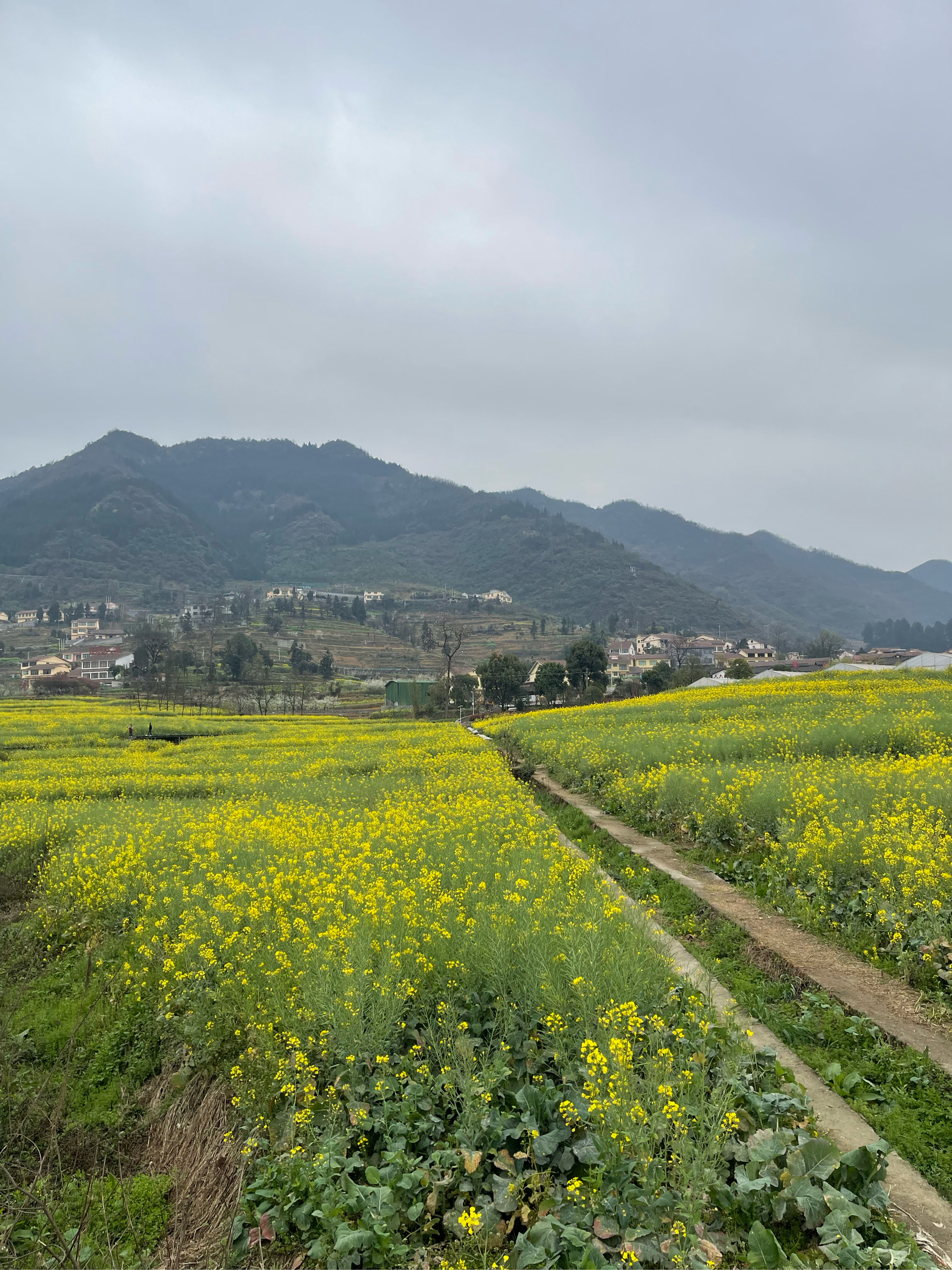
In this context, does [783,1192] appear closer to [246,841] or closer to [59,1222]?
[59,1222]

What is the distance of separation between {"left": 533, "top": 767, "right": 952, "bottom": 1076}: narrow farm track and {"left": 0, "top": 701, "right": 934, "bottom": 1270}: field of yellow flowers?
1.62m

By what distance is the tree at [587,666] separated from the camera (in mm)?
65938

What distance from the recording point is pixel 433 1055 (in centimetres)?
473

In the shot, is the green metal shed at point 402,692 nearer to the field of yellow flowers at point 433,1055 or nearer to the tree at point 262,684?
the tree at point 262,684

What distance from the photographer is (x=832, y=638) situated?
431 ft

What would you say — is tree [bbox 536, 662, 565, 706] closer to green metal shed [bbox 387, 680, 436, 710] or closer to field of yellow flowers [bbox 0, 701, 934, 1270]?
green metal shed [bbox 387, 680, 436, 710]

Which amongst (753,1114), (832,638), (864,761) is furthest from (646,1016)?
(832,638)

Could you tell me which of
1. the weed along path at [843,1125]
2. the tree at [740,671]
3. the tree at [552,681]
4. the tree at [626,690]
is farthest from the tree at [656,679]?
the weed along path at [843,1125]

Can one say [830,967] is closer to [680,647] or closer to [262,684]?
[262,684]

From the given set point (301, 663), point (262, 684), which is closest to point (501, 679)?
point (262, 684)

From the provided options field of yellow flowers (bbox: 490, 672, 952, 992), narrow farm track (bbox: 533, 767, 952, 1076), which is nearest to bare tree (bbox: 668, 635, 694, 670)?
field of yellow flowers (bbox: 490, 672, 952, 992)

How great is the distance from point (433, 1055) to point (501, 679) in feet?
200

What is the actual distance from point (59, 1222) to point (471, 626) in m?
A: 153

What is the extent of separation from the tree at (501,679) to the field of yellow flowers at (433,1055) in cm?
5568
